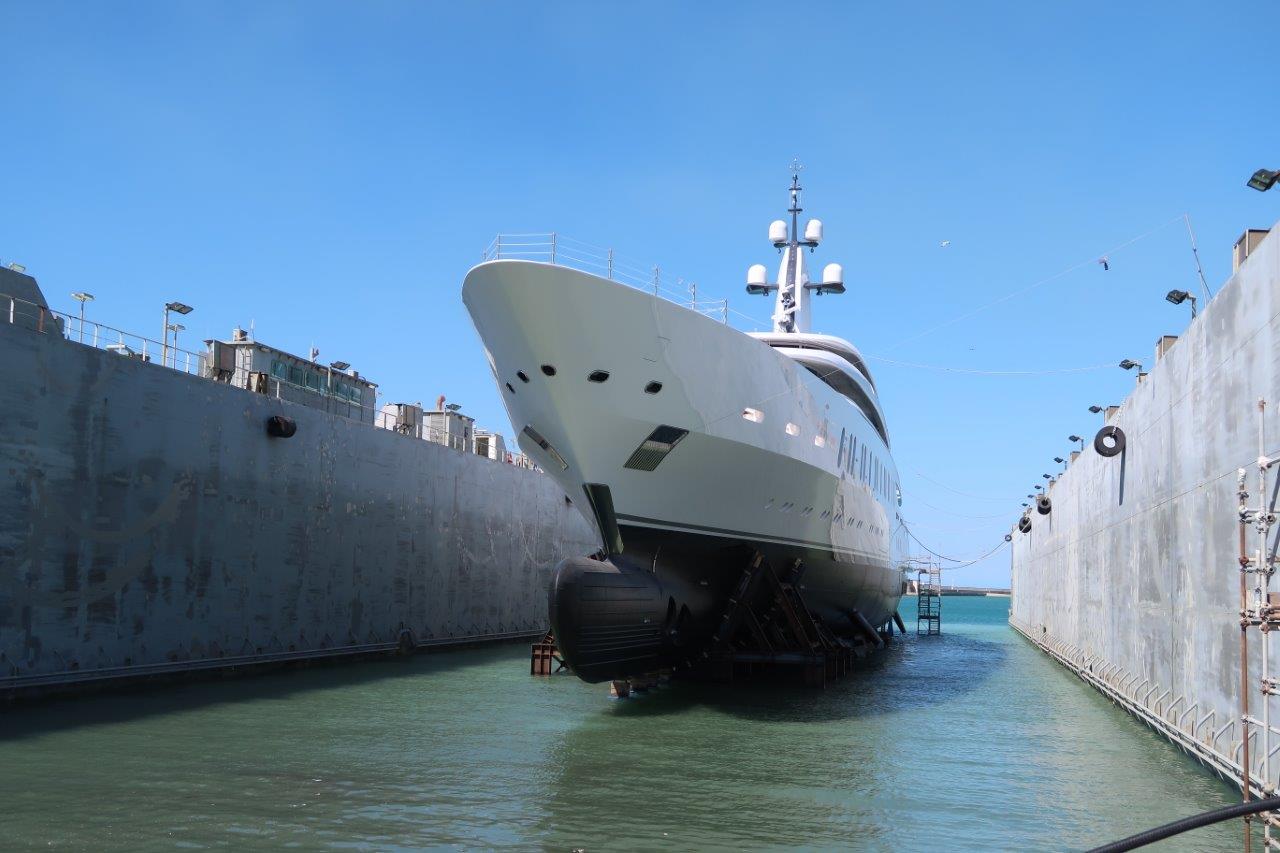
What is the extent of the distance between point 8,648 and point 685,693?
37.4 ft

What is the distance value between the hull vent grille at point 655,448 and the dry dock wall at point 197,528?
9.13 m

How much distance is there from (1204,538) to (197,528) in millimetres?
17441

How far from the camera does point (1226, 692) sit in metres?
11.1

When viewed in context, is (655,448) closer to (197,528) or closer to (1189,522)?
(1189,522)

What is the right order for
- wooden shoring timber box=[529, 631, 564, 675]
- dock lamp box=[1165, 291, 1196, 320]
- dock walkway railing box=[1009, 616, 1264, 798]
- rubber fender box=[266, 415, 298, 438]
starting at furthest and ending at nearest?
wooden shoring timber box=[529, 631, 564, 675] < rubber fender box=[266, 415, 298, 438] < dock lamp box=[1165, 291, 1196, 320] < dock walkway railing box=[1009, 616, 1264, 798]

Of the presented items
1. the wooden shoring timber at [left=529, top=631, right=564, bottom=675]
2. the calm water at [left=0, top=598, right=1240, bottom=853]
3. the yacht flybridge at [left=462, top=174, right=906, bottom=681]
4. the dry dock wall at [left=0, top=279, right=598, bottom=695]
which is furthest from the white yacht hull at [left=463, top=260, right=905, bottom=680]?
the dry dock wall at [left=0, top=279, right=598, bottom=695]

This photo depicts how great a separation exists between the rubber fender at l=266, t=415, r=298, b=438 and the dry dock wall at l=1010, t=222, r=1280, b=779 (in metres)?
16.9

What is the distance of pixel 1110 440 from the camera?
19828 mm

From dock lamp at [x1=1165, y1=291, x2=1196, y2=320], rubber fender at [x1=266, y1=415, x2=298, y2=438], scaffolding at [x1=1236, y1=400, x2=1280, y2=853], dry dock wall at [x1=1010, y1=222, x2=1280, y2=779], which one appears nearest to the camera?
scaffolding at [x1=1236, y1=400, x2=1280, y2=853]

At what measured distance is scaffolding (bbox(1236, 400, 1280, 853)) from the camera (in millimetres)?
7477

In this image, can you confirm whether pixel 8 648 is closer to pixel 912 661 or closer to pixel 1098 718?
pixel 1098 718

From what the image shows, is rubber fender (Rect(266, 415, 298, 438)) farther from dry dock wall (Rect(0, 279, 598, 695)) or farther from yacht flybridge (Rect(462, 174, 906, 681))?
yacht flybridge (Rect(462, 174, 906, 681))

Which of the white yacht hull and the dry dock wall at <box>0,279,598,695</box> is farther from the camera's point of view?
the dry dock wall at <box>0,279,598,695</box>

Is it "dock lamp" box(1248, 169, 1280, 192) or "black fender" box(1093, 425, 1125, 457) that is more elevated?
"dock lamp" box(1248, 169, 1280, 192)
